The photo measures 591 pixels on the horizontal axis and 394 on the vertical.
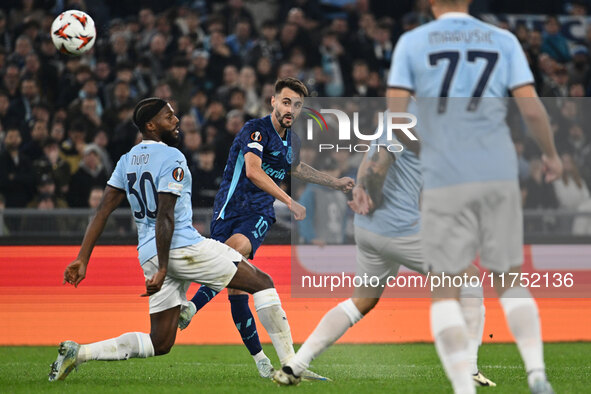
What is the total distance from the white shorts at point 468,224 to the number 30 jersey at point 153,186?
2098mm

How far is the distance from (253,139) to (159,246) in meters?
1.44

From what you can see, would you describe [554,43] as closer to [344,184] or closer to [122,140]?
[122,140]

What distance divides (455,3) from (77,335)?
6.73 m

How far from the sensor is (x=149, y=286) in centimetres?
620

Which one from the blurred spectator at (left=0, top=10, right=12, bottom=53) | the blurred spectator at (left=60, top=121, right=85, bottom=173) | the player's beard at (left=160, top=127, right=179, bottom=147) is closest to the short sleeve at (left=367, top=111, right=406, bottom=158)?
the player's beard at (left=160, top=127, right=179, bottom=147)

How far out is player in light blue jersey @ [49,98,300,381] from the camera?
6316mm

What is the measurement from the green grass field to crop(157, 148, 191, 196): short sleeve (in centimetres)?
133

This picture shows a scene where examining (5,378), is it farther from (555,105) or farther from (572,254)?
(555,105)

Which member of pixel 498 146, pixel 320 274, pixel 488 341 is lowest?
pixel 488 341

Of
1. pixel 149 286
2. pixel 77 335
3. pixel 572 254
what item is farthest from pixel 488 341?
pixel 149 286

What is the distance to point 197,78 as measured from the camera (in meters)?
14.2

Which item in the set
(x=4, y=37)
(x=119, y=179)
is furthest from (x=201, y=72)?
(x=119, y=179)

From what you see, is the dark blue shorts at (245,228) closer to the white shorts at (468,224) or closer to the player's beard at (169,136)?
the player's beard at (169,136)

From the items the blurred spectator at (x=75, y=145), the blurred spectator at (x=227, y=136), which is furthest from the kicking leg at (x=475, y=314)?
the blurred spectator at (x=75, y=145)
